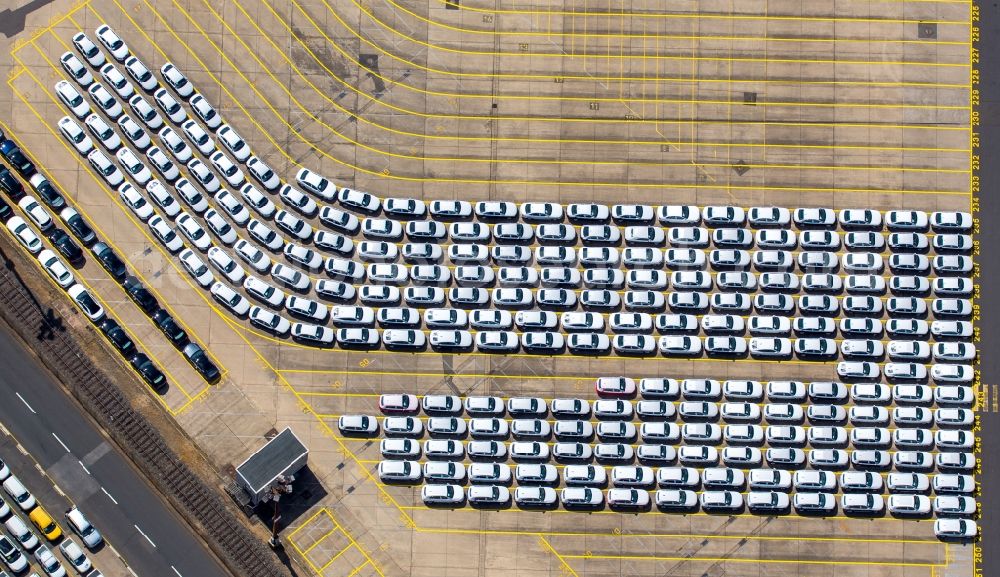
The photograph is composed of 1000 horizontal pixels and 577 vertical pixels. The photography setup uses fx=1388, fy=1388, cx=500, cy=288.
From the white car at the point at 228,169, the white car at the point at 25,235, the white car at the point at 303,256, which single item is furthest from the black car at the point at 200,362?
the white car at the point at 25,235

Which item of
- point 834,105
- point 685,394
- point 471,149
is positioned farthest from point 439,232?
point 834,105

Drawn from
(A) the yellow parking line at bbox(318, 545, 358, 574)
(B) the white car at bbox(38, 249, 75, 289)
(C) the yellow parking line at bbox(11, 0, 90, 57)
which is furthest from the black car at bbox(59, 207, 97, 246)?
(A) the yellow parking line at bbox(318, 545, 358, 574)

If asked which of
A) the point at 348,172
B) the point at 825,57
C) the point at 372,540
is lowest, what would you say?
the point at 372,540

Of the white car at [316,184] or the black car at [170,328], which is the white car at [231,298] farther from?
the white car at [316,184]

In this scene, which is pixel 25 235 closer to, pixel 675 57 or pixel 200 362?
pixel 200 362

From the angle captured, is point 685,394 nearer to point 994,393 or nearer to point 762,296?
point 762,296

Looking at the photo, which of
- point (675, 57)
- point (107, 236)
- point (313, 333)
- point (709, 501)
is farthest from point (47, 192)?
point (709, 501)

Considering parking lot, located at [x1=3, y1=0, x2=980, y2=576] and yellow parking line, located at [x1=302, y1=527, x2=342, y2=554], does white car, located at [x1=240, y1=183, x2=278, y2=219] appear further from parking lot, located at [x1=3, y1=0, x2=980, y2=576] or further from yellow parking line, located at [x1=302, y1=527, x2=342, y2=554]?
yellow parking line, located at [x1=302, y1=527, x2=342, y2=554]
